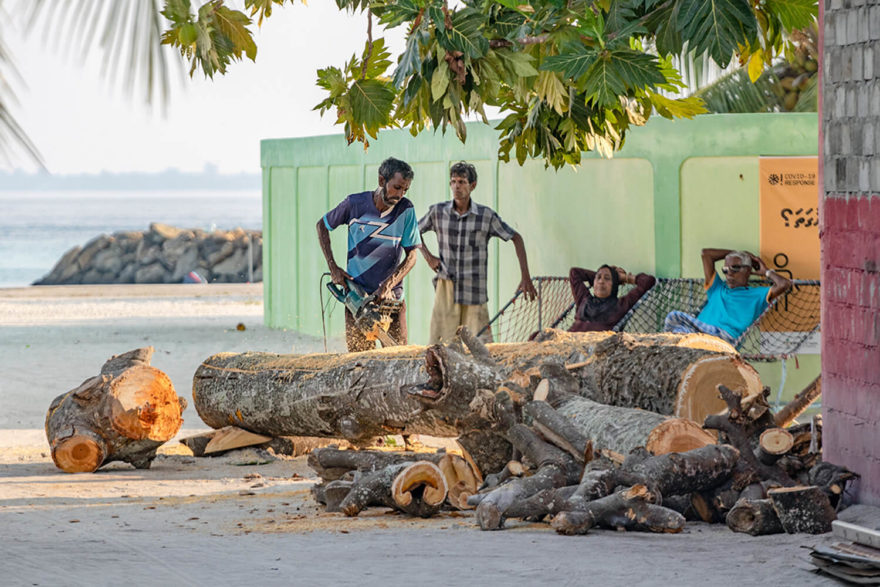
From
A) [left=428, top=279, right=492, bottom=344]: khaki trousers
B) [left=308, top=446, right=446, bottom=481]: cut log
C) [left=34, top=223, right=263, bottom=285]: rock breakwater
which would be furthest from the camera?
[left=34, top=223, right=263, bottom=285]: rock breakwater

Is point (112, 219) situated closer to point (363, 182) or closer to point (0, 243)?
point (0, 243)

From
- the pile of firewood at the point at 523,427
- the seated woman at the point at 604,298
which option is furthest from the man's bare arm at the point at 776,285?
the pile of firewood at the point at 523,427

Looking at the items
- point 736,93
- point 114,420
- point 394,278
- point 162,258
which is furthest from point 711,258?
point 162,258

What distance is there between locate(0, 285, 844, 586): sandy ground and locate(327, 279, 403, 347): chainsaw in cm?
102

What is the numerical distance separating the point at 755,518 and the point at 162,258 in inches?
1373

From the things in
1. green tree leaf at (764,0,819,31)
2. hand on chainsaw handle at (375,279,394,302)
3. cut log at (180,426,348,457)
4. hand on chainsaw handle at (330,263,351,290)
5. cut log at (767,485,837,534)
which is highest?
green tree leaf at (764,0,819,31)

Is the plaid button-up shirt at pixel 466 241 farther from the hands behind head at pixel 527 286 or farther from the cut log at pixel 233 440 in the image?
the cut log at pixel 233 440

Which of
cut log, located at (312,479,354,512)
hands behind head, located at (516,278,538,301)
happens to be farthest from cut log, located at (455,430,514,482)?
hands behind head, located at (516,278,538,301)

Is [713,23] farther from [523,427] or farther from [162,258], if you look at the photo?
[162,258]

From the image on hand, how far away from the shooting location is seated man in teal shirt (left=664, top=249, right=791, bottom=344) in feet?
31.8

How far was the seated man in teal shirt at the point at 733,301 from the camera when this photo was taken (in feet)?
31.8

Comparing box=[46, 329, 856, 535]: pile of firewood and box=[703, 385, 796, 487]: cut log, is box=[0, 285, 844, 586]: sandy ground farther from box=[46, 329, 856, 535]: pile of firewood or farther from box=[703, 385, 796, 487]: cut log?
box=[703, 385, 796, 487]: cut log

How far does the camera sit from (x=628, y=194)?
36.3 ft

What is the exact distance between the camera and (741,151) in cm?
1066
